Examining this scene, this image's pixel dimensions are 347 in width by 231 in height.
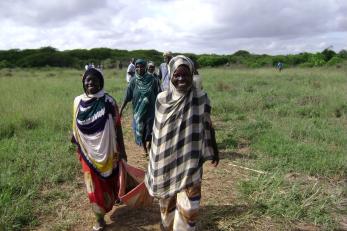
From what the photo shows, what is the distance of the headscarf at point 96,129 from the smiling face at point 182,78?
0.86m

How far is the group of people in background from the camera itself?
3.44 metres

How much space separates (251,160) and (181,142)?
9.60ft

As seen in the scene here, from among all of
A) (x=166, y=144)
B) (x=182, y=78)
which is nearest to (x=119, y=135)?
(x=166, y=144)

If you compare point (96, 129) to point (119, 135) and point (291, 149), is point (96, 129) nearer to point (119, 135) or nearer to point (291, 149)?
point (119, 135)

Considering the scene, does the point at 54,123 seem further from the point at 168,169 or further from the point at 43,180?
the point at 168,169

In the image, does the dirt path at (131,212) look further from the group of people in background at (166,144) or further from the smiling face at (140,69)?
the smiling face at (140,69)

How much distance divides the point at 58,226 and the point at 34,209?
52 centimetres

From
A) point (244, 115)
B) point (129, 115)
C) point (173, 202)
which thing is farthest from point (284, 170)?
point (129, 115)

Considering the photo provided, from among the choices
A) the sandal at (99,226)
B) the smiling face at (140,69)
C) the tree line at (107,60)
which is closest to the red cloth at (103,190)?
the sandal at (99,226)

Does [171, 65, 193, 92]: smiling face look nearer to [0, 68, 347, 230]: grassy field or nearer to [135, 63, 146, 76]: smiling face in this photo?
[0, 68, 347, 230]: grassy field

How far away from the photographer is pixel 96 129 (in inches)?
155

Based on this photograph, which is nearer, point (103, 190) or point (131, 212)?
point (103, 190)

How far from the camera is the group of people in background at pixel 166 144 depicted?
344 cm

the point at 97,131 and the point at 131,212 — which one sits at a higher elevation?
the point at 97,131
